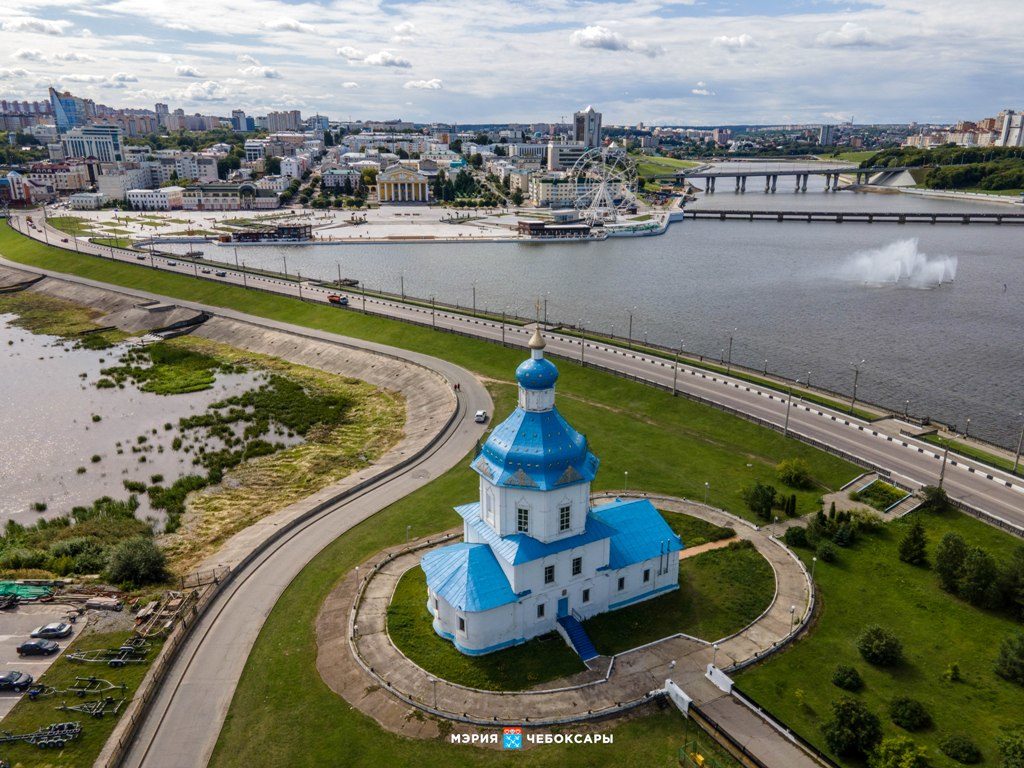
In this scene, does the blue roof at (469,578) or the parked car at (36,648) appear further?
the parked car at (36,648)

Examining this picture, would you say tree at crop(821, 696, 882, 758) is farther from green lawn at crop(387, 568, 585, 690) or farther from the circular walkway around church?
green lawn at crop(387, 568, 585, 690)

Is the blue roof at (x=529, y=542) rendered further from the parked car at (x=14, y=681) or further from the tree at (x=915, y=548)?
the parked car at (x=14, y=681)

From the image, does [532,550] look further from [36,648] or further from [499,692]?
[36,648]

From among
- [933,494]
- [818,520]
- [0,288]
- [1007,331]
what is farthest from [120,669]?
[0,288]

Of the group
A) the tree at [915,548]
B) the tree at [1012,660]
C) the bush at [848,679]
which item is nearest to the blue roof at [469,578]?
the bush at [848,679]

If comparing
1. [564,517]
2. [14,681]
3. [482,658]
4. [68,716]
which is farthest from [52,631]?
[564,517]

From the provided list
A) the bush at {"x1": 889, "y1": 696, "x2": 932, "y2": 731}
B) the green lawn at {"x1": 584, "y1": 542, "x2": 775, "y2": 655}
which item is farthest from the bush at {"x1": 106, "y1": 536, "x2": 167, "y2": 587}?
the bush at {"x1": 889, "y1": 696, "x2": 932, "y2": 731}

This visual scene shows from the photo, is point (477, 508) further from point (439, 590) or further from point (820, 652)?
point (820, 652)
